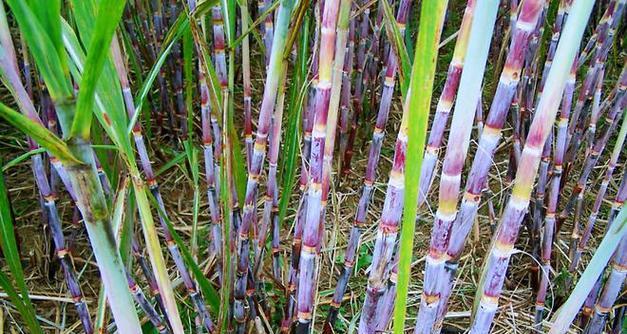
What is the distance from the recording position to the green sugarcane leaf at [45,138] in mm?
379

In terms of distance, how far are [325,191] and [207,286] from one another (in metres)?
0.22

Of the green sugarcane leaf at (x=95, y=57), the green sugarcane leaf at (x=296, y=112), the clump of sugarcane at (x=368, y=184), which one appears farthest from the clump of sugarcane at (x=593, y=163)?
the green sugarcane leaf at (x=95, y=57)

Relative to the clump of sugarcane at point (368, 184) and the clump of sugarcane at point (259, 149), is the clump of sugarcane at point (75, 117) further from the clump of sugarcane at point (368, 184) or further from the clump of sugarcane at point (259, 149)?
the clump of sugarcane at point (368, 184)

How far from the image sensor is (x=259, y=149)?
Answer: 0.74m

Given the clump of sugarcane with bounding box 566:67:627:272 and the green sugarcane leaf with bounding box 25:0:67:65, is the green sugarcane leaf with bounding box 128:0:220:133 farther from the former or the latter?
the clump of sugarcane with bounding box 566:67:627:272

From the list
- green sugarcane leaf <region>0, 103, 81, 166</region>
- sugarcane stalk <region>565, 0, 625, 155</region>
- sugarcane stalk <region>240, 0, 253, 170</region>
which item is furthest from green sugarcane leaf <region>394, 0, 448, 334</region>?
sugarcane stalk <region>565, 0, 625, 155</region>

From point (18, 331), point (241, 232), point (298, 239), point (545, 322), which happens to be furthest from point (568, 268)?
point (18, 331)

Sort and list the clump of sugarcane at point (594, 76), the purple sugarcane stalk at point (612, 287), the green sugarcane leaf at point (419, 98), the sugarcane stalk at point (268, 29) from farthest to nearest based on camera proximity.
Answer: the clump of sugarcane at point (594, 76)
the sugarcane stalk at point (268, 29)
the purple sugarcane stalk at point (612, 287)
the green sugarcane leaf at point (419, 98)

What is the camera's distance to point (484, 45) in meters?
0.43

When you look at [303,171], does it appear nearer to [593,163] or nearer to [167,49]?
[167,49]

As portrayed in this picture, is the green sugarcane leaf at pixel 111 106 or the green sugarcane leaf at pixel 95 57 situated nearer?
the green sugarcane leaf at pixel 95 57

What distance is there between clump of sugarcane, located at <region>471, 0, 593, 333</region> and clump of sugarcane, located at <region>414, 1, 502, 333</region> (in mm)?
36

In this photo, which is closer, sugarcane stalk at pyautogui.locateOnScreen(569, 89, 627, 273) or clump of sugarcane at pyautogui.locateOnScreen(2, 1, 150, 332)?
clump of sugarcane at pyautogui.locateOnScreen(2, 1, 150, 332)

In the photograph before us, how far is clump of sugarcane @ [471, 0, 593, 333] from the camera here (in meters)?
0.40
